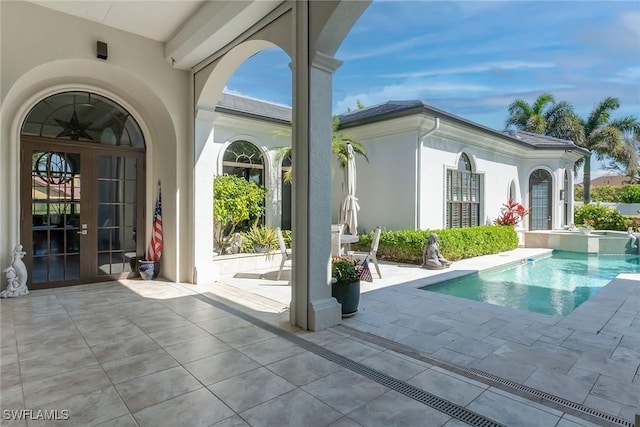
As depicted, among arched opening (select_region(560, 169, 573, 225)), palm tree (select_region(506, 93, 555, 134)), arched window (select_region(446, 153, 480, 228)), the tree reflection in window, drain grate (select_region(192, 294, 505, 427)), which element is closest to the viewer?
drain grate (select_region(192, 294, 505, 427))

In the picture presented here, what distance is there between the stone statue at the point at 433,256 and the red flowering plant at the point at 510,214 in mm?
5917

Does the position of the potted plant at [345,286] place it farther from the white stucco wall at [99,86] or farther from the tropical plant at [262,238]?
the tropical plant at [262,238]

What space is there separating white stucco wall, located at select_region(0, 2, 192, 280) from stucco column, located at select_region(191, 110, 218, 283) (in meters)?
0.25

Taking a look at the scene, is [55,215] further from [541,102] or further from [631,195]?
[631,195]

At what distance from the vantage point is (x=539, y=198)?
50.3 feet

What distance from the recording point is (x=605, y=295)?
5.81 metres

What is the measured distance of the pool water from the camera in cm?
609

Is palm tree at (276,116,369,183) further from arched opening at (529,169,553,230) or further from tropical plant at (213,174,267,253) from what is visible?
arched opening at (529,169,553,230)

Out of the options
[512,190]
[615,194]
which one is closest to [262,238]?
[512,190]

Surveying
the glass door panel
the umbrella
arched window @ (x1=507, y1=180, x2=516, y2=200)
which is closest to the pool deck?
the umbrella

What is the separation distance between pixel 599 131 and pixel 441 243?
2107cm

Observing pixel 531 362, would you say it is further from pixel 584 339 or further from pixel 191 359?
pixel 191 359

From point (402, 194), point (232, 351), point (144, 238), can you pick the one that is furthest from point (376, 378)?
point (402, 194)

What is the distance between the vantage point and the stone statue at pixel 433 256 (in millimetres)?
8336
